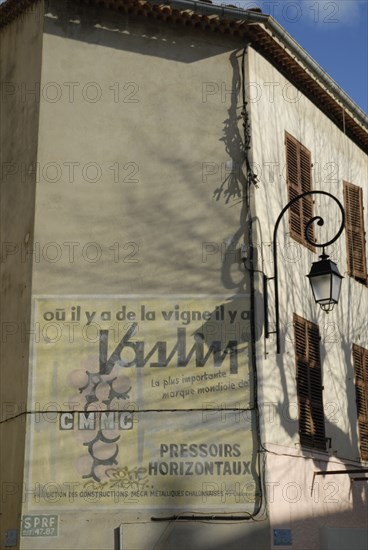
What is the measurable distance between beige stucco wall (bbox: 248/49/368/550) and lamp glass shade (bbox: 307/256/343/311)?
1.00m

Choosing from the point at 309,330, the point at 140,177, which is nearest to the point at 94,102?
the point at 140,177

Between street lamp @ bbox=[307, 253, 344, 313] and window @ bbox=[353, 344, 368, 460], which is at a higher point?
street lamp @ bbox=[307, 253, 344, 313]

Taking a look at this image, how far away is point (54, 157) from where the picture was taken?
40.8ft

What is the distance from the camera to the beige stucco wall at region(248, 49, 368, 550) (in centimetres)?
1181

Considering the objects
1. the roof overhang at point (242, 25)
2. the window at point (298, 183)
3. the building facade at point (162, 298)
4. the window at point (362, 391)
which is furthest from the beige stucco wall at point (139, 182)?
the window at point (362, 391)

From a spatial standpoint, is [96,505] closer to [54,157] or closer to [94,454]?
[94,454]

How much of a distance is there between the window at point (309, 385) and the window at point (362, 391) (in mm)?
1320

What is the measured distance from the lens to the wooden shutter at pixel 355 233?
15234 mm

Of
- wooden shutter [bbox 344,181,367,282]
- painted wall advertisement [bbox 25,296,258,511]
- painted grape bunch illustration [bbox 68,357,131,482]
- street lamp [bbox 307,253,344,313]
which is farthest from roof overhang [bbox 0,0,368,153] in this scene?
painted grape bunch illustration [bbox 68,357,131,482]

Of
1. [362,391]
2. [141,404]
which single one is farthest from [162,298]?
[362,391]

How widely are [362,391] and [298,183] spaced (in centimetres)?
352

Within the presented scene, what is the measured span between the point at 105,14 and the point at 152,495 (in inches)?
266

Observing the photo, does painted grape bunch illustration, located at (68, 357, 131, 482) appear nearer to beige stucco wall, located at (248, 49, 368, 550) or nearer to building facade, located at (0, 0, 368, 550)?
building facade, located at (0, 0, 368, 550)

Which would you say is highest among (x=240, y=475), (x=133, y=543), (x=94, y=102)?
(x=94, y=102)
